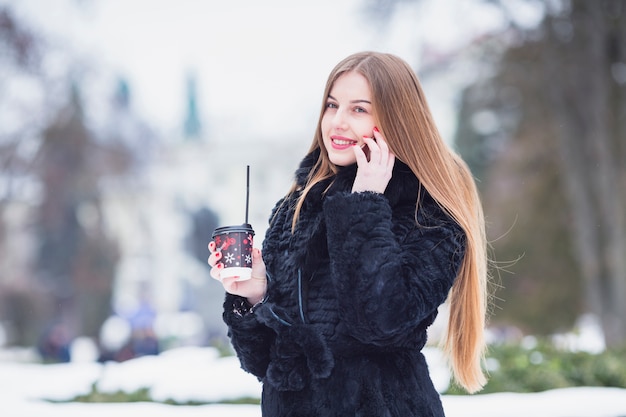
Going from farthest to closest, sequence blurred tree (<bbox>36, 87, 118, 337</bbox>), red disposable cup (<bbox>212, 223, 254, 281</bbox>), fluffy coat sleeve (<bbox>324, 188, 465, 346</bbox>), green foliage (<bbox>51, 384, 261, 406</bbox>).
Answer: blurred tree (<bbox>36, 87, 118, 337</bbox>) < green foliage (<bbox>51, 384, 261, 406</bbox>) < red disposable cup (<bbox>212, 223, 254, 281</bbox>) < fluffy coat sleeve (<bbox>324, 188, 465, 346</bbox>)

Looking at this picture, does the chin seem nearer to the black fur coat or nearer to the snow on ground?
the black fur coat

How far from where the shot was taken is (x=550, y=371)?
5.03 meters

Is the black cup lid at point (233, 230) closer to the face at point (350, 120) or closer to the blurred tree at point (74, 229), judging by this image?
the face at point (350, 120)

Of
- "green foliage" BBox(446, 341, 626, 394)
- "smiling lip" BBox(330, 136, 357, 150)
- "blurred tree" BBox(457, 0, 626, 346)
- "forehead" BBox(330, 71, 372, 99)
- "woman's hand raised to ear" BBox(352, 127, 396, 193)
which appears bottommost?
"green foliage" BBox(446, 341, 626, 394)

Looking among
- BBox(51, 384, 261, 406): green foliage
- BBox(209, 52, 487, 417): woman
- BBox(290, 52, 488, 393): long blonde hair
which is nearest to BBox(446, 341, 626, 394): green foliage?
BBox(51, 384, 261, 406): green foliage

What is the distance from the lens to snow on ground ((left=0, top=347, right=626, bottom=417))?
3.54 metres

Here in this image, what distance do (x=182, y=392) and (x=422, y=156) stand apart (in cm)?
301

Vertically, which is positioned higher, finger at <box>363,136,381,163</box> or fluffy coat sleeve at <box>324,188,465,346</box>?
finger at <box>363,136,381,163</box>

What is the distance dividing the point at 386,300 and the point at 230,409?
2.16 metres

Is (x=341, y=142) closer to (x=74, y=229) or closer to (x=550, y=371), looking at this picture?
(x=550, y=371)

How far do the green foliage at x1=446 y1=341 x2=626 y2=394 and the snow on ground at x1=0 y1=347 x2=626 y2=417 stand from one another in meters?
0.48

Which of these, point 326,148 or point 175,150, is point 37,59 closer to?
point 326,148

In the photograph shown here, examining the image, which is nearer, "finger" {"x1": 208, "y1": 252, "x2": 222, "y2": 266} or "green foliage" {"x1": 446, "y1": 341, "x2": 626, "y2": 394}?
"finger" {"x1": 208, "y1": 252, "x2": 222, "y2": 266}

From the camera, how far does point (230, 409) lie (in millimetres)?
3754
